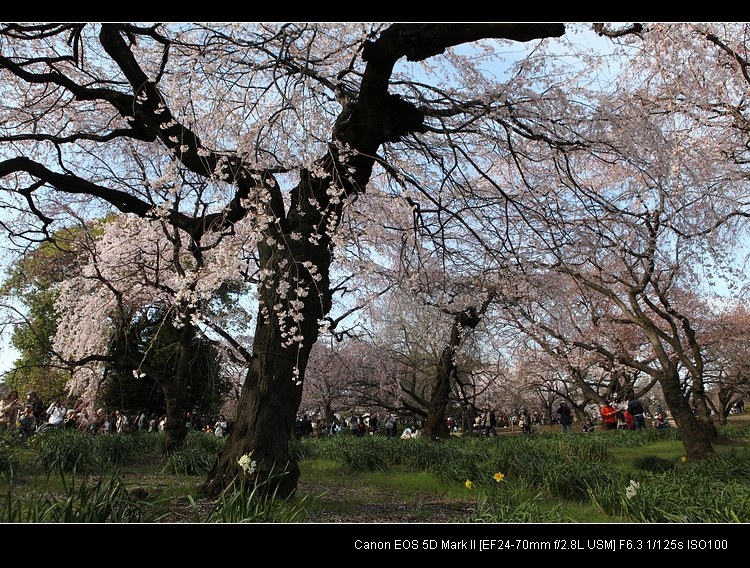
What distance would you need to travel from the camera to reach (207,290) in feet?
15.6

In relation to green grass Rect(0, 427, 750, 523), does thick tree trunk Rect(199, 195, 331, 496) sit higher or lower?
higher

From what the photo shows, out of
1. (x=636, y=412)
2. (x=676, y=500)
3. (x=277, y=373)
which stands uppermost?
(x=277, y=373)

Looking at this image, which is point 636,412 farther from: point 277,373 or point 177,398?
point 277,373

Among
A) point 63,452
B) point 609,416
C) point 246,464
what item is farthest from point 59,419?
point 609,416

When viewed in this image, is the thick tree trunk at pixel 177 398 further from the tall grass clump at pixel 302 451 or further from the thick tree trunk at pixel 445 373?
the thick tree trunk at pixel 445 373

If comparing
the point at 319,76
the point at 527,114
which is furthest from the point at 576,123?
the point at 319,76

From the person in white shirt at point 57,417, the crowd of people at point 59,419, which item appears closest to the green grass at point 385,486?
the crowd of people at point 59,419

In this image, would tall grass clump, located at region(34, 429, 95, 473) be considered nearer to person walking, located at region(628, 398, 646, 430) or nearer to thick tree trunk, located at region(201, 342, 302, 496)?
thick tree trunk, located at region(201, 342, 302, 496)

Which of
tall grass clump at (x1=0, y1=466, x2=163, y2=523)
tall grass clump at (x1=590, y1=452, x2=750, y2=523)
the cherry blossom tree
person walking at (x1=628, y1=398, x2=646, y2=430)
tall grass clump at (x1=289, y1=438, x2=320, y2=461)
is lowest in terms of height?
tall grass clump at (x1=289, y1=438, x2=320, y2=461)

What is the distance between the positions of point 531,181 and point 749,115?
11.2ft

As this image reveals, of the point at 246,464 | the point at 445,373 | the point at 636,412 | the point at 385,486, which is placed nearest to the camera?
the point at 246,464

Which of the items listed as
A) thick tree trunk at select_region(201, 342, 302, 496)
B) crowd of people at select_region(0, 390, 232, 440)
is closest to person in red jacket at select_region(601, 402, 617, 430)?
crowd of people at select_region(0, 390, 232, 440)

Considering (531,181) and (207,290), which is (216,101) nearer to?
(207,290)

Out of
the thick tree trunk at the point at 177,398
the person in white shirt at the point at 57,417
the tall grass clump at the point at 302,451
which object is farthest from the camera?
the person in white shirt at the point at 57,417
